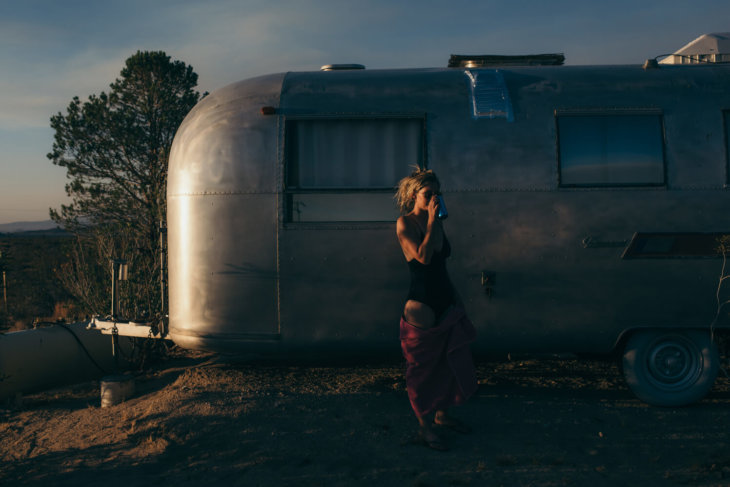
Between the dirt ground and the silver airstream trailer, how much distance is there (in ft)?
1.66

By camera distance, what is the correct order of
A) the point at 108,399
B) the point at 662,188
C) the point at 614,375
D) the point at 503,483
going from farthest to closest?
the point at 614,375, the point at 108,399, the point at 662,188, the point at 503,483

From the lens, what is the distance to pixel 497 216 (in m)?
4.59

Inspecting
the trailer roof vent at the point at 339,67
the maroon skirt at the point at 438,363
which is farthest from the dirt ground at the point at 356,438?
the trailer roof vent at the point at 339,67

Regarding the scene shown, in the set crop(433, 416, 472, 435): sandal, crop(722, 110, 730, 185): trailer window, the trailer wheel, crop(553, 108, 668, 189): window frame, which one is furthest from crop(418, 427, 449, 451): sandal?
crop(722, 110, 730, 185): trailer window

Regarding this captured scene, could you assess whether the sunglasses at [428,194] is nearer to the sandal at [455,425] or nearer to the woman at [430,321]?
the woman at [430,321]

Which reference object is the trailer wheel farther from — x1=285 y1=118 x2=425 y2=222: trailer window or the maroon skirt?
x1=285 y1=118 x2=425 y2=222: trailer window

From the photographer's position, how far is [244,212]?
4.70 metres

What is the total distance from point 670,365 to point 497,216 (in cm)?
198

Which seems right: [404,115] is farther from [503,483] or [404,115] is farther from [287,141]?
[503,483]

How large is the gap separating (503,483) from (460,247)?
1.86 m

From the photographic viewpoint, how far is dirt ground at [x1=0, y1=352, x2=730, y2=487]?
3.68 metres

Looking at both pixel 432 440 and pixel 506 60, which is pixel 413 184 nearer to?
pixel 432 440

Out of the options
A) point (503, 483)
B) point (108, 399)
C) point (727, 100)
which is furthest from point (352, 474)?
point (727, 100)

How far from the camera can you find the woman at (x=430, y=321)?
3809mm
